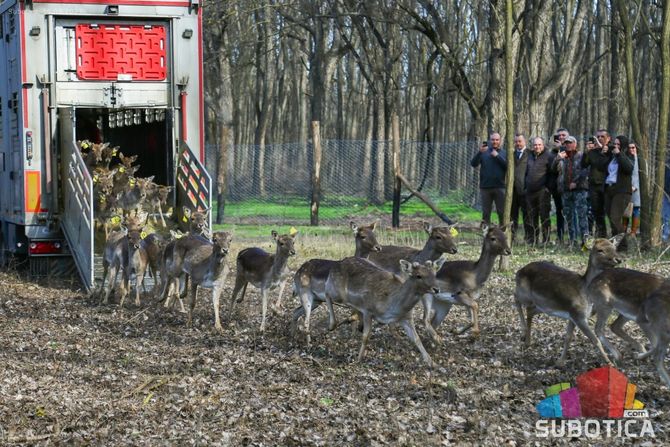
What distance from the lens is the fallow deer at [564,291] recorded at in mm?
10625

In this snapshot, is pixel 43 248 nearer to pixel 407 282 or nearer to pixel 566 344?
pixel 407 282

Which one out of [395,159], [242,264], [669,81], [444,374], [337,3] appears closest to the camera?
[444,374]

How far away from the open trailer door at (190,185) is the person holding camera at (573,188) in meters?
6.99

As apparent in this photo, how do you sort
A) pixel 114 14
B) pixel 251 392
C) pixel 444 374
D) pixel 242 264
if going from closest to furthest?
pixel 251 392
pixel 444 374
pixel 242 264
pixel 114 14

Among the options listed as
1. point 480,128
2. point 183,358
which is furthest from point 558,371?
point 480,128

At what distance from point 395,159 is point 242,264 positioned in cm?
1179

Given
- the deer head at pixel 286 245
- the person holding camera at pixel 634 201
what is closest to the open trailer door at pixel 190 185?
the deer head at pixel 286 245

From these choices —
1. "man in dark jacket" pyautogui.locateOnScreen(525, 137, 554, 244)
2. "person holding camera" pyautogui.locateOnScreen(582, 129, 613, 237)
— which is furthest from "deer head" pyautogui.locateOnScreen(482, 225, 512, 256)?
"man in dark jacket" pyautogui.locateOnScreen(525, 137, 554, 244)

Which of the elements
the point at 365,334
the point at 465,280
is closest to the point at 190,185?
the point at 465,280

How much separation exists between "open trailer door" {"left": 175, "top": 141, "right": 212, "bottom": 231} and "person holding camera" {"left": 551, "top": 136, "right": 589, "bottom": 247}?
699 cm

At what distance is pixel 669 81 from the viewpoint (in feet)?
63.1

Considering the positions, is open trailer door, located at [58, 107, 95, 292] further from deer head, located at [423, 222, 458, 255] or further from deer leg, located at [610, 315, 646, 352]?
deer leg, located at [610, 315, 646, 352]

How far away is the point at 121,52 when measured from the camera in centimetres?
1673

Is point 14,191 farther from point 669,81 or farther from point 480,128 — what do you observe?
point 480,128
